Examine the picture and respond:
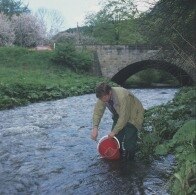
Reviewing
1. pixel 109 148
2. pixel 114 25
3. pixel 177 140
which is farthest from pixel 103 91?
pixel 114 25

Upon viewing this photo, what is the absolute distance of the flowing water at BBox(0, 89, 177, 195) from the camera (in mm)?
7098

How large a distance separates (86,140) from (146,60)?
2668 centimetres

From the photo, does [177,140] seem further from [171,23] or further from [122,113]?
[171,23]

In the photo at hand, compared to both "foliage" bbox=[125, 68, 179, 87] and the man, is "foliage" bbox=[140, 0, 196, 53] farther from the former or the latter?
"foliage" bbox=[125, 68, 179, 87]

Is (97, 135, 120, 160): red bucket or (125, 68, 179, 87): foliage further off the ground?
(97, 135, 120, 160): red bucket

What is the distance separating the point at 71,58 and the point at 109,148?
27960 mm

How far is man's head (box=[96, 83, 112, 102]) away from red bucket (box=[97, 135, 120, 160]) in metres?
0.90

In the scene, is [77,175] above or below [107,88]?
below

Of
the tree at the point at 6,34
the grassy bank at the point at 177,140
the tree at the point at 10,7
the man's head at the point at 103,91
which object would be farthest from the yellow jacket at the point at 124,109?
the tree at the point at 10,7

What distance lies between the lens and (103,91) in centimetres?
746

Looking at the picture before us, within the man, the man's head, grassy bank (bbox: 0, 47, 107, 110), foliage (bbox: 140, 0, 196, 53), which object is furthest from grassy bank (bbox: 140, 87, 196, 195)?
grassy bank (bbox: 0, 47, 107, 110)

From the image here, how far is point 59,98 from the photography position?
79.6 feet

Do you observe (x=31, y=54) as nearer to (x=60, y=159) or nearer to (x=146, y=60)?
(x=146, y=60)

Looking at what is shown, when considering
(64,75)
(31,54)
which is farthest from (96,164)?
(31,54)
